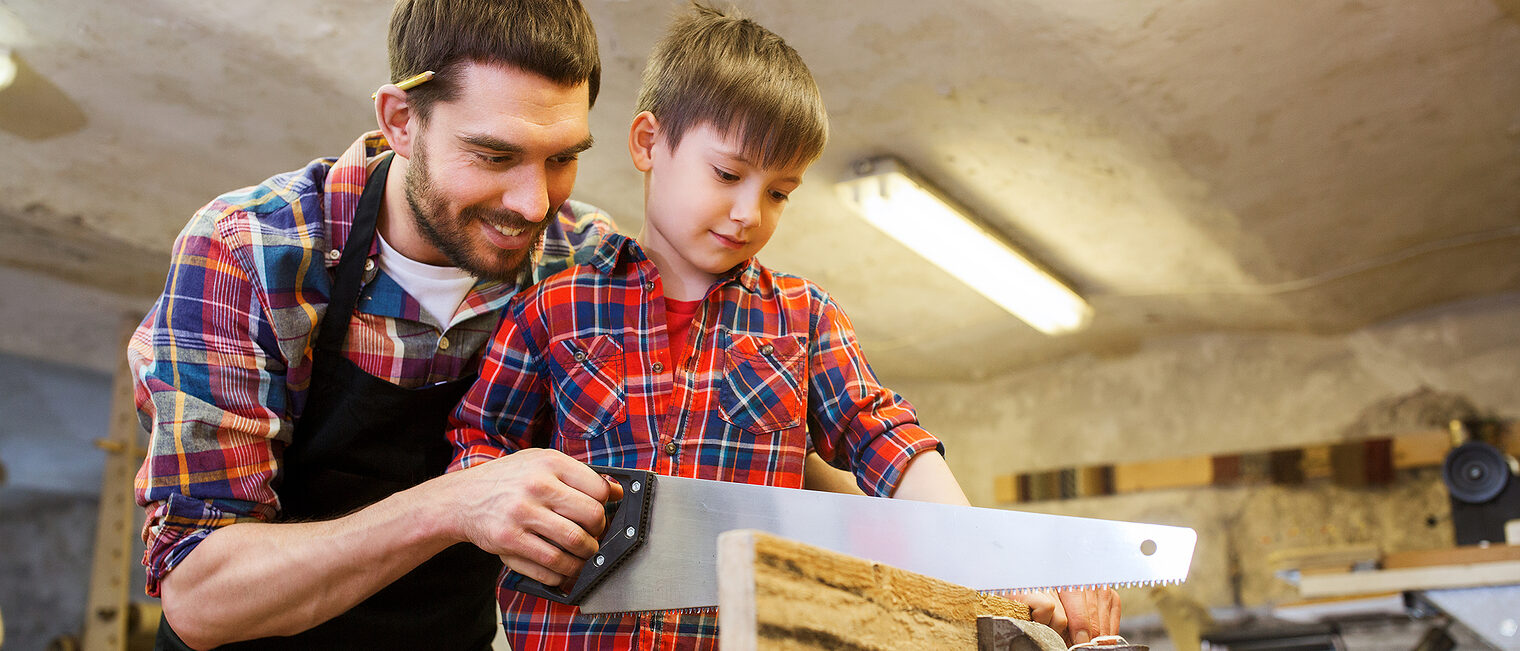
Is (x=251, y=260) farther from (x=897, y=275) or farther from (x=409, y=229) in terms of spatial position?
(x=897, y=275)

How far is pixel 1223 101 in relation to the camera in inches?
135

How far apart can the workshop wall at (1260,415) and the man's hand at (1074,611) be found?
190 inches

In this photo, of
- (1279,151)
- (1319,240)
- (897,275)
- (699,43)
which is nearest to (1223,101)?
(1279,151)

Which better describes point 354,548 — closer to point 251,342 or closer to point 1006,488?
point 251,342

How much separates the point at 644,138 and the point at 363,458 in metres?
0.65

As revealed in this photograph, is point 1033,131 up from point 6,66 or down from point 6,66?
up

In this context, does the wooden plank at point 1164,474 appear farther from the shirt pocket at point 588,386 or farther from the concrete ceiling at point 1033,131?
the shirt pocket at point 588,386

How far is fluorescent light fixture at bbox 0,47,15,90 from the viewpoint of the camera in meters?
3.31

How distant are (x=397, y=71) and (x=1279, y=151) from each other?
3.13 m

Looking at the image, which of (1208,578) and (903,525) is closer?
(903,525)

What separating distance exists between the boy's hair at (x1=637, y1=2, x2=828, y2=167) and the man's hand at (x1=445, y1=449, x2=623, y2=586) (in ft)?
1.82

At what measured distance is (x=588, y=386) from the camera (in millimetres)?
1459

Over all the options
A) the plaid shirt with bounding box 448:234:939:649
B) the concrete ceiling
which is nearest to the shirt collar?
the plaid shirt with bounding box 448:234:939:649

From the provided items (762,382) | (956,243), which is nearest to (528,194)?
(762,382)
